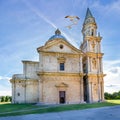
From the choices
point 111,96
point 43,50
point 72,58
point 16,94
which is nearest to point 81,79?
point 72,58

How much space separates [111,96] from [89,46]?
1001 inches

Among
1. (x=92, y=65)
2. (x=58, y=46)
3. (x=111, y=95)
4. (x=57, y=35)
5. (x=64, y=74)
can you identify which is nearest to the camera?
(x=64, y=74)

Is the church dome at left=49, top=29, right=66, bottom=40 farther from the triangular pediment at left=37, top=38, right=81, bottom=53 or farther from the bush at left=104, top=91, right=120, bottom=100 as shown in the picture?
the bush at left=104, top=91, right=120, bottom=100

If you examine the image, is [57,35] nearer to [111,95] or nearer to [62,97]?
[62,97]

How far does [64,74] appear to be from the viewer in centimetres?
3238

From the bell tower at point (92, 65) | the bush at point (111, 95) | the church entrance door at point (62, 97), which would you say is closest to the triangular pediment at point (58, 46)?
the bell tower at point (92, 65)

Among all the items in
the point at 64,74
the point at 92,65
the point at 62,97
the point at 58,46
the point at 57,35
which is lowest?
the point at 62,97

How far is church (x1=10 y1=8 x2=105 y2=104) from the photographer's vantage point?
31.7 meters

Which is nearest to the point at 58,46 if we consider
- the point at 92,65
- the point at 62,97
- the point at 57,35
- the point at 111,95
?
the point at 57,35

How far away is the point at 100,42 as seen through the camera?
37406 mm

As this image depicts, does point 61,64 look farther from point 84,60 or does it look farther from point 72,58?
point 84,60

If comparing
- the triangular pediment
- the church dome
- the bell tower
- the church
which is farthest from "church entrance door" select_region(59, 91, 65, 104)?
the church dome

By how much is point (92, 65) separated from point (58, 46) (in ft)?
24.6

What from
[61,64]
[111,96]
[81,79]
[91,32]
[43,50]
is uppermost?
[91,32]
